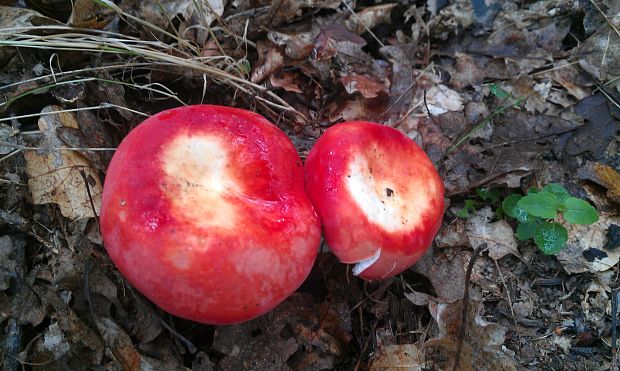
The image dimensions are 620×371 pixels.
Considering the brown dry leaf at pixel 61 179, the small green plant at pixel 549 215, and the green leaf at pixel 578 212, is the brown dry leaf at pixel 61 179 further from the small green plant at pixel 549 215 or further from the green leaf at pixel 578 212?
the green leaf at pixel 578 212

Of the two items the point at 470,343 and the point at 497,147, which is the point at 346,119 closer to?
the point at 497,147

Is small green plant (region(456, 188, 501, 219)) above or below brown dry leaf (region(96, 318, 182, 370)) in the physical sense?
below

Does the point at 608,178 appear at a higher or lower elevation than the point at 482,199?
higher

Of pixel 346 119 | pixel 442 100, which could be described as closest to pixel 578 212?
pixel 442 100

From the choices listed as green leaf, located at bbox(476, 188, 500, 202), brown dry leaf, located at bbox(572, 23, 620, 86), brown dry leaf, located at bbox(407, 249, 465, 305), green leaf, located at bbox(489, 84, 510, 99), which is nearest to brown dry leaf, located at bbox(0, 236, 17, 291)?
brown dry leaf, located at bbox(407, 249, 465, 305)

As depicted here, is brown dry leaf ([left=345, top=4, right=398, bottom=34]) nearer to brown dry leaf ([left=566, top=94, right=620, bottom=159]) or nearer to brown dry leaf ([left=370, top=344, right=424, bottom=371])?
brown dry leaf ([left=566, top=94, right=620, bottom=159])

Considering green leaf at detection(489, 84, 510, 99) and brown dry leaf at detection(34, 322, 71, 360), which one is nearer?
brown dry leaf at detection(34, 322, 71, 360)
